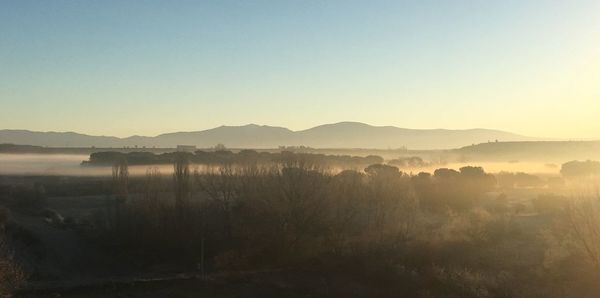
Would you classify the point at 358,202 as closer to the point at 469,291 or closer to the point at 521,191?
the point at 469,291

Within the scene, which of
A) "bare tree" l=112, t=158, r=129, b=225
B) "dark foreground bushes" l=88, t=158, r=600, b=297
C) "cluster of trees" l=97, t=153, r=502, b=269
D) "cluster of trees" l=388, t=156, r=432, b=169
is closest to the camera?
"dark foreground bushes" l=88, t=158, r=600, b=297

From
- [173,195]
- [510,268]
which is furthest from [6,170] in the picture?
[510,268]

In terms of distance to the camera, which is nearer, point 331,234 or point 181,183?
point 331,234

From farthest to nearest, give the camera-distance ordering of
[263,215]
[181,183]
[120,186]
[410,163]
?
[410,163], [120,186], [181,183], [263,215]

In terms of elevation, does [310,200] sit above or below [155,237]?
above

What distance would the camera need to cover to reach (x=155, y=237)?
46906 millimetres

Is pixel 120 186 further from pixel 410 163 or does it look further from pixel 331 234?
pixel 410 163

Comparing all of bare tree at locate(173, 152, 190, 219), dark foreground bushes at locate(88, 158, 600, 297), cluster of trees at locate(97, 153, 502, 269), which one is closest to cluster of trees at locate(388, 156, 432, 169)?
dark foreground bushes at locate(88, 158, 600, 297)

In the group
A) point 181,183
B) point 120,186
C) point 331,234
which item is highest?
point 181,183

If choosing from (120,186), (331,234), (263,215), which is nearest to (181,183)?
(263,215)

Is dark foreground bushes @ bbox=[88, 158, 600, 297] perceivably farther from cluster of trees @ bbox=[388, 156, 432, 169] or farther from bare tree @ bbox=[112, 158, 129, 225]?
cluster of trees @ bbox=[388, 156, 432, 169]

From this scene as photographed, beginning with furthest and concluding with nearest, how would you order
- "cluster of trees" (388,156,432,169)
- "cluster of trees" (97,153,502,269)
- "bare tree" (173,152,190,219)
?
"cluster of trees" (388,156,432,169)
"bare tree" (173,152,190,219)
"cluster of trees" (97,153,502,269)

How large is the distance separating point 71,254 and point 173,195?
9.57 metres

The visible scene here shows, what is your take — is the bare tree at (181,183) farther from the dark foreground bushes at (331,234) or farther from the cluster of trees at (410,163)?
the cluster of trees at (410,163)
